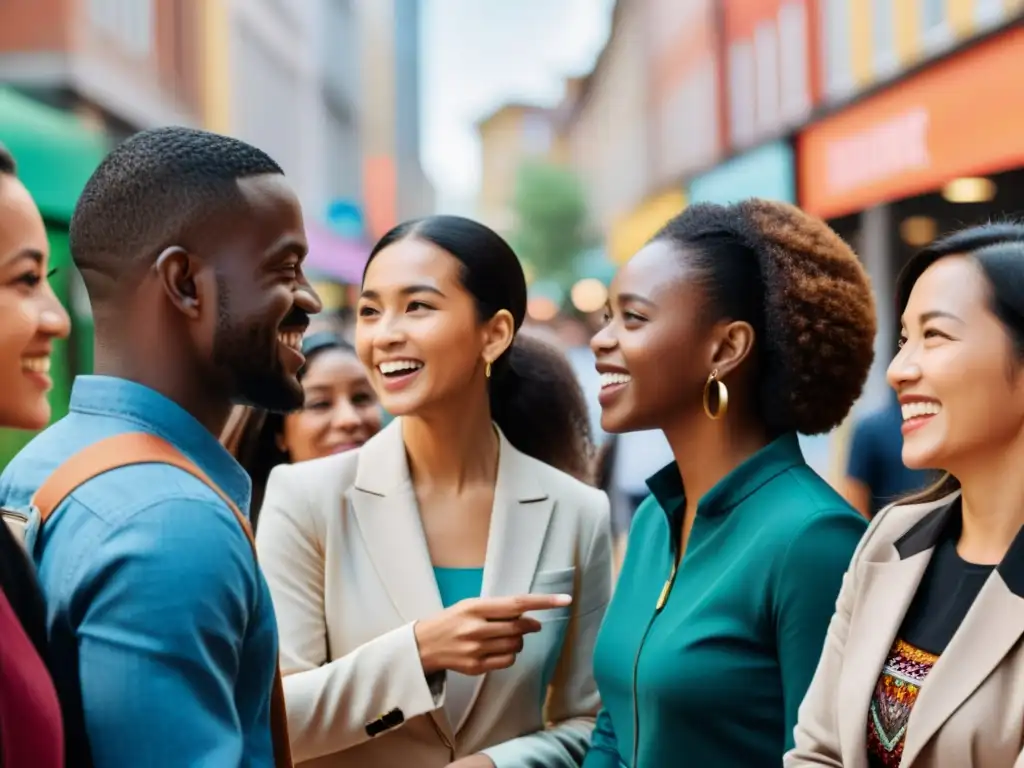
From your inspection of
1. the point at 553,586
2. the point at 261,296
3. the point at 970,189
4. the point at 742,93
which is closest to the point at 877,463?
the point at 553,586

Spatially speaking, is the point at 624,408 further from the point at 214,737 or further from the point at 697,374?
the point at 214,737

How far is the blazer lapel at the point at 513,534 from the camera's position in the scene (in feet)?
9.38

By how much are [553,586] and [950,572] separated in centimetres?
102

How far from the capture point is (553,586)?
2.90 meters

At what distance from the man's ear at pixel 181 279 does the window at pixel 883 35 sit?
1222 cm

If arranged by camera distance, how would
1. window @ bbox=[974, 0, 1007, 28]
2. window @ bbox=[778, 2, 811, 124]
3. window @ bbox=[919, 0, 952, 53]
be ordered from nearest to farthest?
window @ bbox=[974, 0, 1007, 28] < window @ bbox=[919, 0, 952, 53] < window @ bbox=[778, 2, 811, 124]

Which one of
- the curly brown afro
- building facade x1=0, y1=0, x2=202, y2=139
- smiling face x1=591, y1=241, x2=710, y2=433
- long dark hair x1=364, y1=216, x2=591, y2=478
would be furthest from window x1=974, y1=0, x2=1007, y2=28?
building facade x1=0, y1=0, x2=202, y2=139

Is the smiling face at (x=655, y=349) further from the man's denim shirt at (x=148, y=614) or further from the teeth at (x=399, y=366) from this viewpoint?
the man's denim shirt at (x=148, y=614)

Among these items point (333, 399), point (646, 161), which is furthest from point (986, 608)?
point (646, 161)

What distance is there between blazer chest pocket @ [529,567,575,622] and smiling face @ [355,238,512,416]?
441 millimetres

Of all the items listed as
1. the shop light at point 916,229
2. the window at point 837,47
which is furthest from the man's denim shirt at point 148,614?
the window at point 837,47

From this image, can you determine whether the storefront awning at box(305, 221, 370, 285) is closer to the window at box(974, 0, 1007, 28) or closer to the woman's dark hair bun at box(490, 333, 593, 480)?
the window at box(974, 0, 1007, 28)

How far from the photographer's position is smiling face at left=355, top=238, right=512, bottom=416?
9.49 ft

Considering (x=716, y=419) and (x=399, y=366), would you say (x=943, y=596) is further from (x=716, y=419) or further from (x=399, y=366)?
(x=399, y=366)
